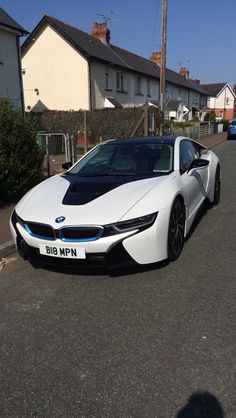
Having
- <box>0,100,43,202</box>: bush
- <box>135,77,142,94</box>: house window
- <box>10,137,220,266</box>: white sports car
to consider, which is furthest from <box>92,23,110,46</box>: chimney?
<box>10,137,220,266</box>: white sports car

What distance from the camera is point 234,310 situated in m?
3.27

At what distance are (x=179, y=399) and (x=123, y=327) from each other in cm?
87

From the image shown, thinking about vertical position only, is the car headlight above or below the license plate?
above

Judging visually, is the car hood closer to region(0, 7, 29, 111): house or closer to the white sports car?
the white sports car

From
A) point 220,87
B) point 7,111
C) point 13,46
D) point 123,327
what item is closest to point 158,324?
point 123,327

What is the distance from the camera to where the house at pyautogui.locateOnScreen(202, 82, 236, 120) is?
254ft

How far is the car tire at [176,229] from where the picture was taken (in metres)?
4.04

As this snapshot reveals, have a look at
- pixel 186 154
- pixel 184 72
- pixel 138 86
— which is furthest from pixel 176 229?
pixel 184 72

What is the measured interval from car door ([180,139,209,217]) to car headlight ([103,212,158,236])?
1.07 metres

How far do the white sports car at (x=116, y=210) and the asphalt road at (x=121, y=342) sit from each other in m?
0.32

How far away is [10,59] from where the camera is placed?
18219 mm

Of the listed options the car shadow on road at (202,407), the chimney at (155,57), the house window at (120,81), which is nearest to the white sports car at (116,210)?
the car shadow on road at (202,407)

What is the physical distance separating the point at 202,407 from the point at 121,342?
81 centimetres

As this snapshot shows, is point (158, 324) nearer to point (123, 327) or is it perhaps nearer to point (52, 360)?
point (123, 327)
